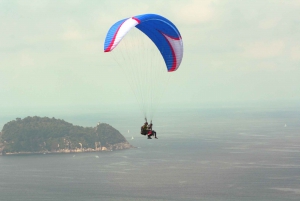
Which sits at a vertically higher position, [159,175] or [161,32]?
[161,32]

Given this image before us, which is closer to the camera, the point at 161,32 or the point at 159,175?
the point at 161,32

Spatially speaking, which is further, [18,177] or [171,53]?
[18,177]

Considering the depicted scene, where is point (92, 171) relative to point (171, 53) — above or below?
below

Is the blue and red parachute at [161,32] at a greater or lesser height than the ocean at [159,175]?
greater

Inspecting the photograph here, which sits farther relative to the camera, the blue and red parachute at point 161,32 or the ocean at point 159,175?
the ocean at point 159,175

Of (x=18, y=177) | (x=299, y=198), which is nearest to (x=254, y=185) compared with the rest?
(x=299, y=198)

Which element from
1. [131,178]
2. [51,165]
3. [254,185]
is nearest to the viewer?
[254,185]

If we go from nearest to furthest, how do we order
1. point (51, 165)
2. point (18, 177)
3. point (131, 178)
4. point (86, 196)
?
1. point (86, 196)
2. point (131, 178)
3. point (18, 177)
4. point (51, 165)

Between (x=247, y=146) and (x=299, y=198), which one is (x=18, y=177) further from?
(x=247, y=146)
